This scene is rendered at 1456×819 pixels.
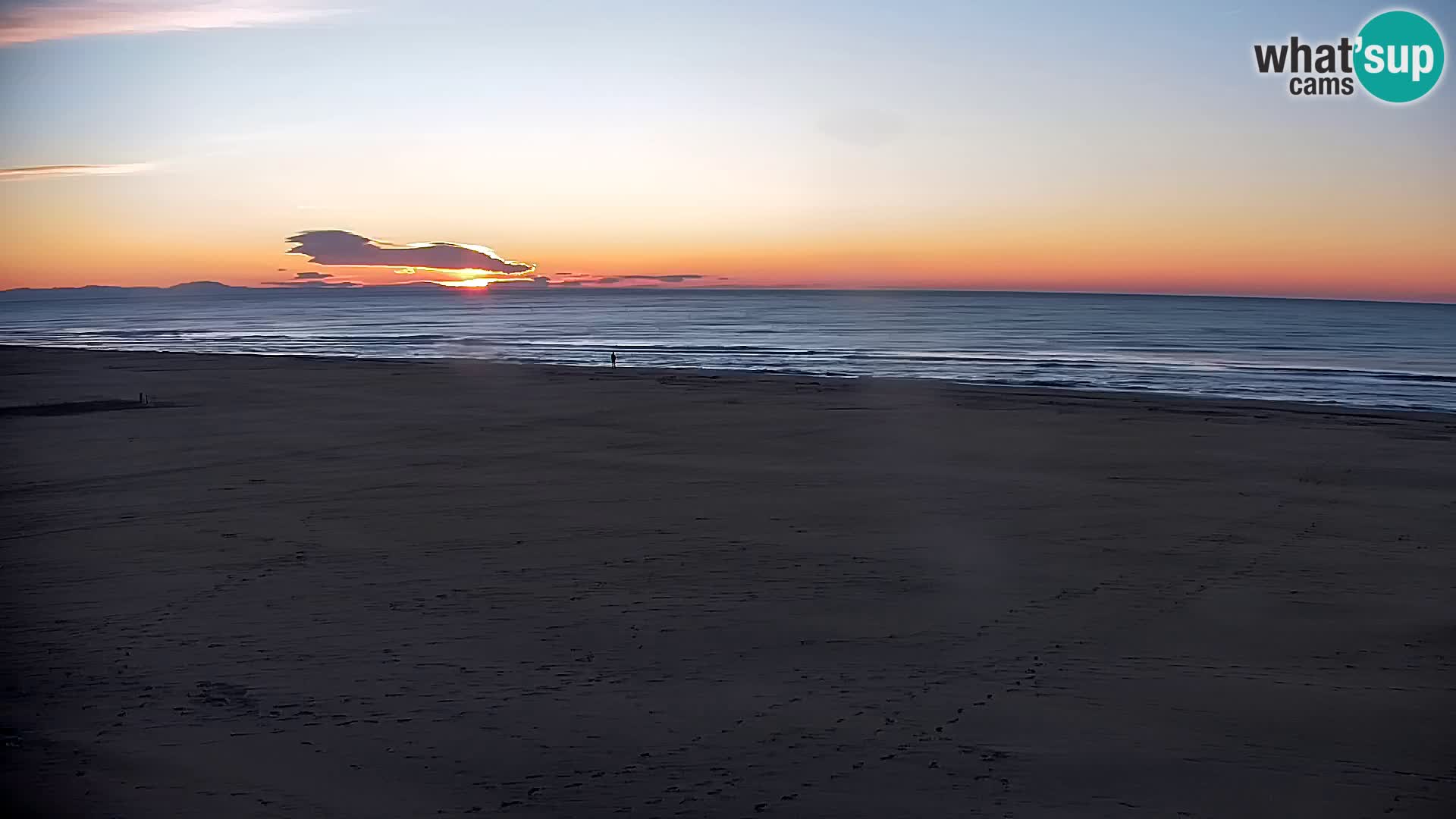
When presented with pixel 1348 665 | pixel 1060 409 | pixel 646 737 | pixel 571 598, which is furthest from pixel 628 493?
pixel 1060 409

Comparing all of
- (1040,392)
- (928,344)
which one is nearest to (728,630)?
(1040,392)

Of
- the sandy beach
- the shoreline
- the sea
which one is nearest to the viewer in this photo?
the sandy beach

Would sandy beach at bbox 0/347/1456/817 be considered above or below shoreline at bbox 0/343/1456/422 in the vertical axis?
below

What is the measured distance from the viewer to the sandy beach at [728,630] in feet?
20.2

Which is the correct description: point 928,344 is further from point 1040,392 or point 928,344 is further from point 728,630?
point 728,630

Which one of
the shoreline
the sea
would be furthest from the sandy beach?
the sea

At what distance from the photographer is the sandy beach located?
615cm

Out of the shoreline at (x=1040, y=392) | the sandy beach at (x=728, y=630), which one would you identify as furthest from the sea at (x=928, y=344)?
the sandy beach at (x=728, y=630)

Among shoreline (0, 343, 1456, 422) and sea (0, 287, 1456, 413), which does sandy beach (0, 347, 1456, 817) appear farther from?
sea (0, 287, 1456, 413)

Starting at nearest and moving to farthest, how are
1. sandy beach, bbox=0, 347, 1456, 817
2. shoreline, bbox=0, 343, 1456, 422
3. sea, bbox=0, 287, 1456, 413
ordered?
sandy beach, bbox=0, 347, 1456, 817
shoreline, bbox=0, 343, 1456, 422
sea, bbox=0, 287, 1456, 413

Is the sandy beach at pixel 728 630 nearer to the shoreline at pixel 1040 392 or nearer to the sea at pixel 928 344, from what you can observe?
the shoreline at pixel 1040 392

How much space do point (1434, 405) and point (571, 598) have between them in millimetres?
29044

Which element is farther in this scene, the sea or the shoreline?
the sea

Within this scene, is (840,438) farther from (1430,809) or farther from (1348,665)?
(1430,809)
